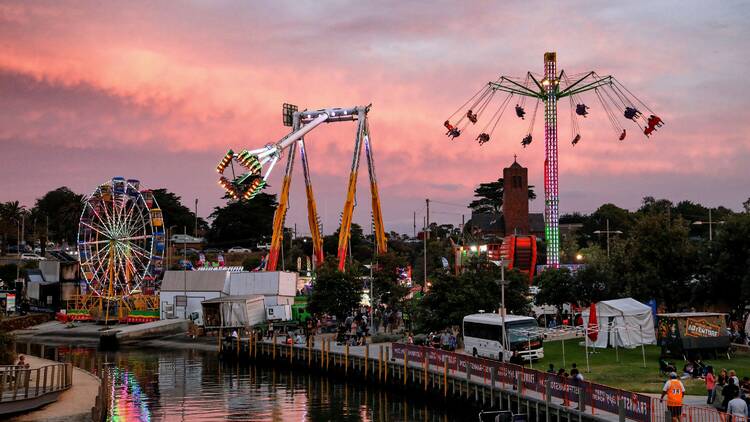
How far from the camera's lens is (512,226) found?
170 m

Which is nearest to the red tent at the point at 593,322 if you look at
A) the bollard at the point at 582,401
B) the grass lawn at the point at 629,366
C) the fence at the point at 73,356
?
the grass lawn at the point at 629,366

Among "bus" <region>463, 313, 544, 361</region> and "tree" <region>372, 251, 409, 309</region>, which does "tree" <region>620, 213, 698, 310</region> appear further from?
"tree" <region>372, 251, 409, 309</region>

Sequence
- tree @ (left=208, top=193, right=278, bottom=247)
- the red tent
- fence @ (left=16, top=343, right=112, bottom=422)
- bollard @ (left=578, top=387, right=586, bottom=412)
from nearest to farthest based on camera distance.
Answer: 1. bollard @ (left=578, top=387, right=586, bottom=412)
2. the red tent
3. fence @ (left=16, top=343, right=112, bottom=422)
4. tree @ (left=208, top=193, right=278, bottom=247)

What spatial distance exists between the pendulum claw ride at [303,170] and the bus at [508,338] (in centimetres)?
4747

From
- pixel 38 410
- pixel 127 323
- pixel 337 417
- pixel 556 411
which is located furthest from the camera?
pixel 127 323

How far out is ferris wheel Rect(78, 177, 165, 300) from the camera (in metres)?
98.0

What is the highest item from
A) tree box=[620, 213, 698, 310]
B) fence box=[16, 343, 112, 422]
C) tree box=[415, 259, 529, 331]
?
tree box=[620, 213, 698, 310]

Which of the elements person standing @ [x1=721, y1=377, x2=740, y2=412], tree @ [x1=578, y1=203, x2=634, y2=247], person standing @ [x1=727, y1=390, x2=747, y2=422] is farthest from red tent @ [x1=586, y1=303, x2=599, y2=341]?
tree @ [x1=578, y1=203, x2=634, y2=247]

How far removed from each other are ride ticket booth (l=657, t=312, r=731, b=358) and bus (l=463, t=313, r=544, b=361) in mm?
6758

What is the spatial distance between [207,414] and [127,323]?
187 feet

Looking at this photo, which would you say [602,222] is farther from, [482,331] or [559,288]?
[482,331]

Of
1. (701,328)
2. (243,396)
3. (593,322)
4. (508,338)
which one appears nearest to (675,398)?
(701,328)

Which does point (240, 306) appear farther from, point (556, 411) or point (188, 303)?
point (556, 411)

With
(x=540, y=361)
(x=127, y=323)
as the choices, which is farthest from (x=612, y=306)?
(x=127, y=323)
